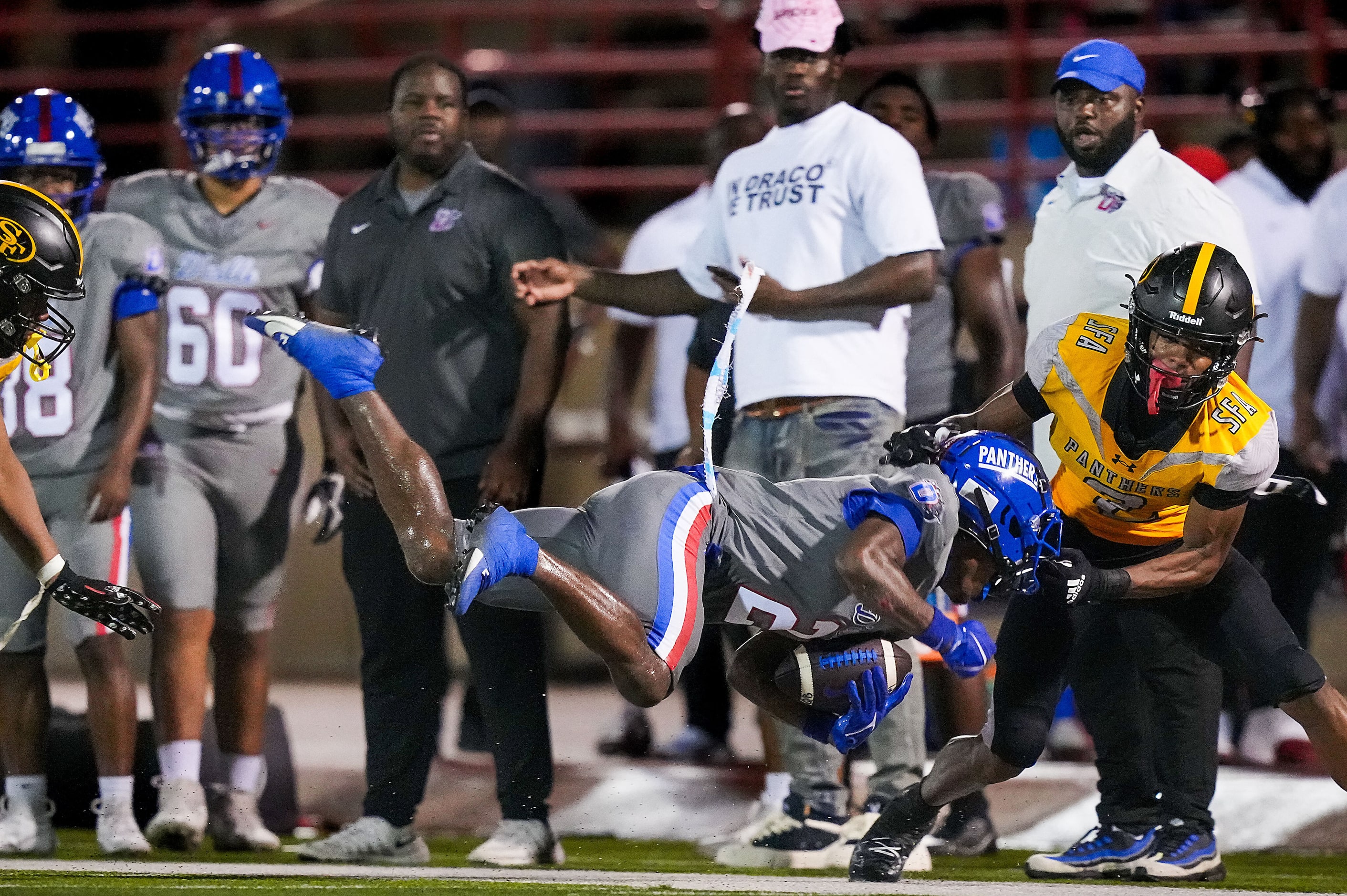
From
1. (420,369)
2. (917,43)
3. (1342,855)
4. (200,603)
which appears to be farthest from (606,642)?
(917,43)

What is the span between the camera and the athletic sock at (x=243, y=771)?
632cm

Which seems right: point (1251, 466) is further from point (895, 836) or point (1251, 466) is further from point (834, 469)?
point (895, 836)

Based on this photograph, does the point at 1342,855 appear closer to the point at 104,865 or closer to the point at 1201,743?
the point at 1201,743

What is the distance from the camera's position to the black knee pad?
5.15 metres

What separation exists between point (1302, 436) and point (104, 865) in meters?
4.13

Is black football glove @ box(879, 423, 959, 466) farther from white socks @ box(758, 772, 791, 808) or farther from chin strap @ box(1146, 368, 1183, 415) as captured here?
white socks @ box(758, 772, 791, 808)

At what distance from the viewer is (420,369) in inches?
238

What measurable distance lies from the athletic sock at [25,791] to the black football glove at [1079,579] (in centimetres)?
305

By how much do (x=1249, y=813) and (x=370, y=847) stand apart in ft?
9.19

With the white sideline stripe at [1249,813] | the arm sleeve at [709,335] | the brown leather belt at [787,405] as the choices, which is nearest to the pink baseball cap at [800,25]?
the arm sleeve at [709,335]

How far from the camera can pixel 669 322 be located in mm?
7797

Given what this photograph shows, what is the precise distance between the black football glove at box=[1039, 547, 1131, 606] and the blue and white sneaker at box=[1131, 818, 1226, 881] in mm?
806

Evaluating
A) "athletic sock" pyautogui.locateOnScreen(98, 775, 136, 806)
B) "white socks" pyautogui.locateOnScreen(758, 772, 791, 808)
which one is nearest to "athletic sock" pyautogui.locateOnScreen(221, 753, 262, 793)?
"athletic sock" pyautogui.locateOnScreen(98, 775, 136, 806)

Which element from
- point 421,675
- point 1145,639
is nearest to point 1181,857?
point 1145,639
